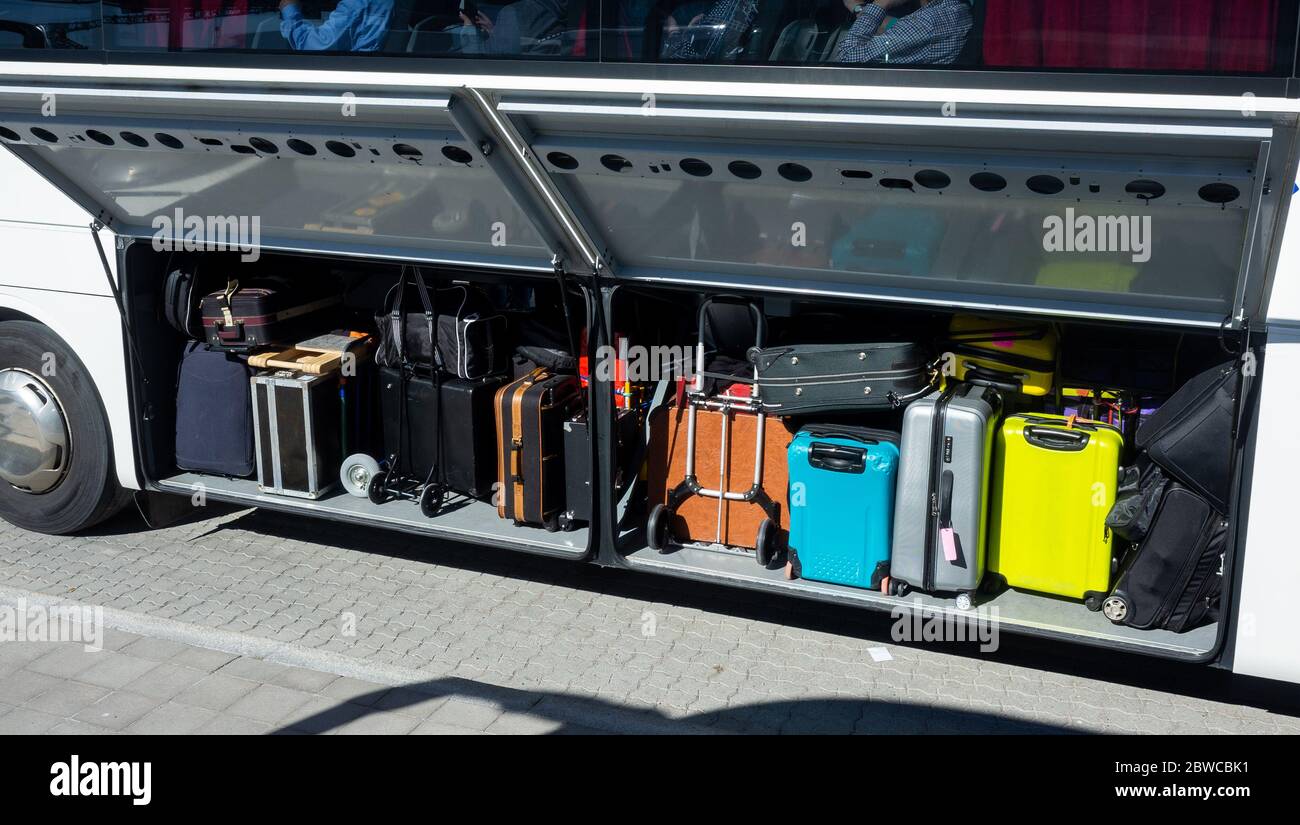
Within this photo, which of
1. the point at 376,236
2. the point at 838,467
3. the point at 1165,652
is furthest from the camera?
the point at 376,236

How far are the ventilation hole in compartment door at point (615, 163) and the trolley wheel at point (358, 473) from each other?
195 cm

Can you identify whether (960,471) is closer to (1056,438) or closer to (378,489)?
(1056,438)

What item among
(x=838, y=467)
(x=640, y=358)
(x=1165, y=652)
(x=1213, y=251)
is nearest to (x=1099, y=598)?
(x=1165, y=652)

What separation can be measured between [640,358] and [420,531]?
1176 millimetres

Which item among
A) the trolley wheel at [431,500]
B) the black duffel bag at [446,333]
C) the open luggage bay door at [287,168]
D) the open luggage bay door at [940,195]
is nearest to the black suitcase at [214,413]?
the open luggage bay door at [287,168]

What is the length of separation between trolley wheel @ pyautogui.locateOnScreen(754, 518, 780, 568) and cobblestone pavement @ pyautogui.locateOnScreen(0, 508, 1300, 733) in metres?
0.37

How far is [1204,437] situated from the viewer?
3.72m

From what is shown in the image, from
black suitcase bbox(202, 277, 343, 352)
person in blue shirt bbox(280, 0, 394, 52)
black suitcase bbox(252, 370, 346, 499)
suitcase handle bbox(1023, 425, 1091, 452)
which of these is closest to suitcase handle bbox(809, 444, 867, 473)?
suitcase handle bbox(1023, 425, 1091, 452)

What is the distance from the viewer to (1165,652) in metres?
3.79

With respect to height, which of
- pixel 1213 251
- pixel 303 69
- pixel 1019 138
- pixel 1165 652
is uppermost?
pixel 303 69

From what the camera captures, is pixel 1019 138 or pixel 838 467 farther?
pixel 838 467

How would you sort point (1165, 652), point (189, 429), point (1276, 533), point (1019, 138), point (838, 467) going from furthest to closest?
point (189, 429)
point (838, 467)
point (1165, 652)
point (1276, 533)
point (1019, 138)

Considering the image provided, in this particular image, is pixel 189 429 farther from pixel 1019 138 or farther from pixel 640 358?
pixel 1019 138

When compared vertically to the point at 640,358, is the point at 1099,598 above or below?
below
